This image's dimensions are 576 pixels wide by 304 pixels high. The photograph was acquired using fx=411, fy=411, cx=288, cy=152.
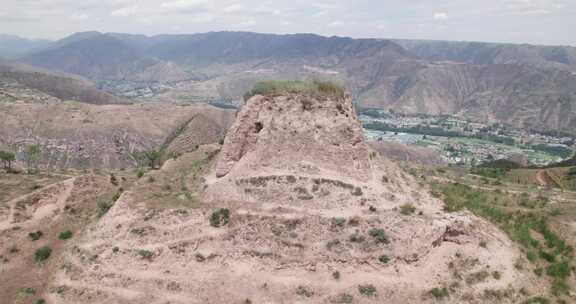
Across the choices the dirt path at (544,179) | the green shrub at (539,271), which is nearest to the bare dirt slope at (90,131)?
the dirt path at (544,179)

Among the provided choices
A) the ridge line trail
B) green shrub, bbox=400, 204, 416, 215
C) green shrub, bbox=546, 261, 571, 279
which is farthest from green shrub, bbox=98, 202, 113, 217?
green shrub, bbox=546, 261, 571, 279

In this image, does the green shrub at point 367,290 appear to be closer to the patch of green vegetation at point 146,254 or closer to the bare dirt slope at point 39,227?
the patch of green vegetation at point 146,254

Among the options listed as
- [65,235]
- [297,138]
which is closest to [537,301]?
[297,138]

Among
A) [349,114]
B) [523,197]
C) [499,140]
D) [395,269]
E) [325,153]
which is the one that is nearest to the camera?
[395,269]

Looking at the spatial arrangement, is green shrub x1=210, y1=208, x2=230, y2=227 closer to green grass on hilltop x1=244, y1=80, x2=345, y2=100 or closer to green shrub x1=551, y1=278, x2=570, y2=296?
green grass on hilltop x1=244, y1=80, x2=345, y2=100

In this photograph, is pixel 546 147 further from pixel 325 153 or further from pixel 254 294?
pixel 254 294

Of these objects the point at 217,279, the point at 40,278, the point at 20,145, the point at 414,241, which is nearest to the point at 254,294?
the point at 217,279
